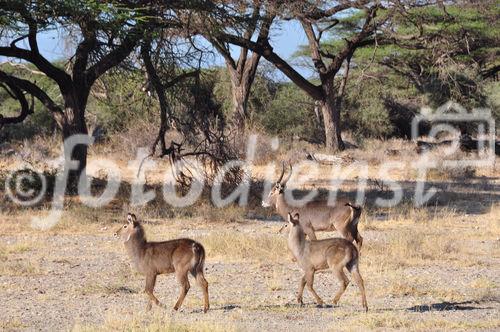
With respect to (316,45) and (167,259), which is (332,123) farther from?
(167,259)

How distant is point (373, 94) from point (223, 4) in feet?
69.6

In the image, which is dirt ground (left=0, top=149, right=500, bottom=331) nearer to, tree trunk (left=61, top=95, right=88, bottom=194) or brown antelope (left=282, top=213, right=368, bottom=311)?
brown antelope (left=282, top=213, right=368, bottom=311)

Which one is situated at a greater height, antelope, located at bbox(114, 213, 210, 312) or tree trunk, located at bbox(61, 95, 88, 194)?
tree trunk, located at bbox(61, 95, 88, 194)

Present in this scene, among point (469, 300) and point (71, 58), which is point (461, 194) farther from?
point (469, 300)

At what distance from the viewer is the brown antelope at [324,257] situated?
9.55 m

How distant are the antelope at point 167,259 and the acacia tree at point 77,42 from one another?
6.95 meters

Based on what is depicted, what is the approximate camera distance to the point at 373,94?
3941 centimetres

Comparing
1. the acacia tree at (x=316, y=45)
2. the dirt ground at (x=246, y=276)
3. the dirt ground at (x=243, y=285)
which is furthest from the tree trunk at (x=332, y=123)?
the dirt ground at (x=243, y=285)

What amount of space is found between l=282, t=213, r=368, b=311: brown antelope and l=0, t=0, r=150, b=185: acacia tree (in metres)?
7.27

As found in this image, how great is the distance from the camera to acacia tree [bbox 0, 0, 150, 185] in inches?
642

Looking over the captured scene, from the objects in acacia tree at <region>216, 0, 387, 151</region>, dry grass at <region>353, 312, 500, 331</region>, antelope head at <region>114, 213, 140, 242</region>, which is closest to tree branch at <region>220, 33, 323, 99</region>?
acacia tree at <region>216, 0, 387, 151</region>

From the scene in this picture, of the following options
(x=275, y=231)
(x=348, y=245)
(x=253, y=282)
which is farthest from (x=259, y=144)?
(x=348, y=245)

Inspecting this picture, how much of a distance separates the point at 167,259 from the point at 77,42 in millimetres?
9315

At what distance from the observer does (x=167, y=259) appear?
31.4 ft
